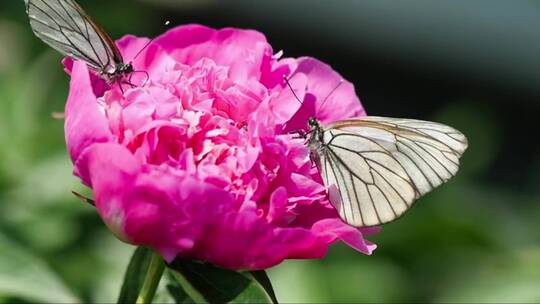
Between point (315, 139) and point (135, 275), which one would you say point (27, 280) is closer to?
point (135, 275)

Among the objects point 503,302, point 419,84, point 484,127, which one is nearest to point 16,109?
point 503,302

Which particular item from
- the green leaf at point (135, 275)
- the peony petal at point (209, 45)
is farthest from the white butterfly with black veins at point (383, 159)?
the green leaf at point (135, 275)

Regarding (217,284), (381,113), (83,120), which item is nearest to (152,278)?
(217,284)

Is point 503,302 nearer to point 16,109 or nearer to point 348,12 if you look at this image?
point 16,109

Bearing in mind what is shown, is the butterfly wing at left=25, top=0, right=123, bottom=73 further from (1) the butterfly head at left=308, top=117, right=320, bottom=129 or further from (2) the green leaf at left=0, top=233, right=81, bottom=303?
(2) the green leaf at left=0, top=233, right=81, bottom=303

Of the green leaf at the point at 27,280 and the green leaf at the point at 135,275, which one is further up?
the green leaf at the point at 135,275

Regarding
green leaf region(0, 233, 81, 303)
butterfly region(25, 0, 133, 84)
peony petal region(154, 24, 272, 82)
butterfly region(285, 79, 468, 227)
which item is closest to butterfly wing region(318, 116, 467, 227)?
butterfly region(285, 79, 468, 227)

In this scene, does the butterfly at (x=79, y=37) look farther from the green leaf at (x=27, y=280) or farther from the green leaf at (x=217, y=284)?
the green leaf at (x=27, y=280)
